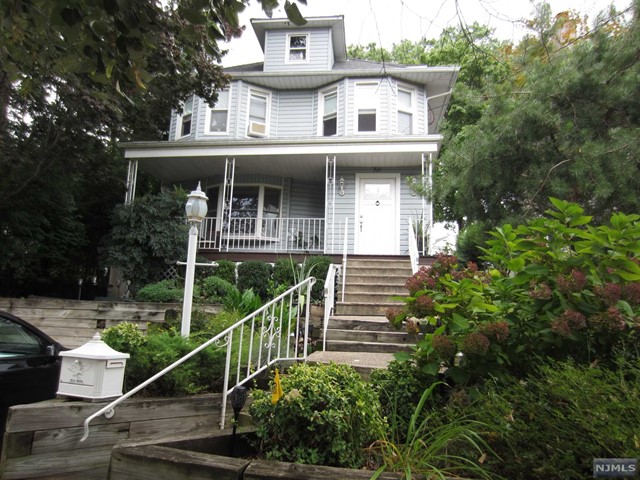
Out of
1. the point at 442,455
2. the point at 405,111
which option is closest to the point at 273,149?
the point at 405,111

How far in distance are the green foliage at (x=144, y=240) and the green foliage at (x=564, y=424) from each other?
8703mm

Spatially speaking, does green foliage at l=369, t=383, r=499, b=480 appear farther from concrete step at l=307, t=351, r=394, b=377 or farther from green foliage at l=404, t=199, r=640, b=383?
concrete step at l=307, t=351, r=394, b=377

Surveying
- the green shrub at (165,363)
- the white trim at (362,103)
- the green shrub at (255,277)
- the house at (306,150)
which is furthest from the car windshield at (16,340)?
the white trim at (362,103)

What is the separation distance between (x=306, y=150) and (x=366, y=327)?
21.2 ft

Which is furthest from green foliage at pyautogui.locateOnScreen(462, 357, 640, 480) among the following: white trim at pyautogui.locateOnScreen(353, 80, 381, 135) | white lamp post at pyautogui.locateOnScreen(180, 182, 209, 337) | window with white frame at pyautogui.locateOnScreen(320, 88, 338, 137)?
window with white frame at pyautogui.locateOnScreen(320, 88, 338, 137)

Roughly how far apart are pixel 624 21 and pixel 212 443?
5.85 m

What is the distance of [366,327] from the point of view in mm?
5750

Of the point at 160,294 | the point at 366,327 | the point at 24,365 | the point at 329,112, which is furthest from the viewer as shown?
the point at 329,112

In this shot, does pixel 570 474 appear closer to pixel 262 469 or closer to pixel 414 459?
pixel 414 459

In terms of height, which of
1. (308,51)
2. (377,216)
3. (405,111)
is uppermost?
(308,51)

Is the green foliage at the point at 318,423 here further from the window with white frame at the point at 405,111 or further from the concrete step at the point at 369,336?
the window with white frame at the point at 405,111

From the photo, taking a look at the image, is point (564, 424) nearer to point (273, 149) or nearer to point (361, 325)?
point (361, 325)

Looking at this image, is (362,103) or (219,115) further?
(219,115)

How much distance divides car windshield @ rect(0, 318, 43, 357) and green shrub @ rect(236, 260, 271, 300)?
5.15 m
